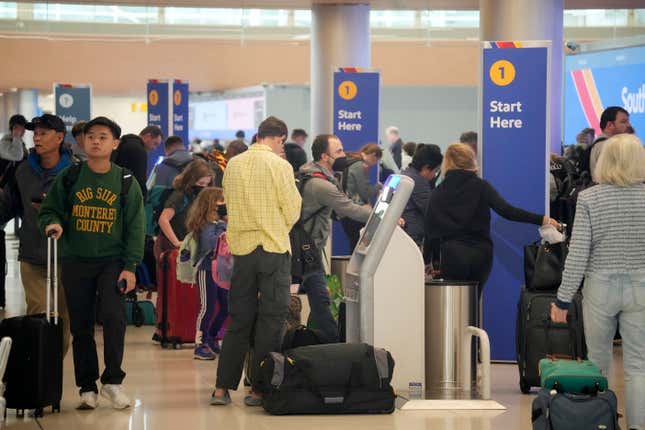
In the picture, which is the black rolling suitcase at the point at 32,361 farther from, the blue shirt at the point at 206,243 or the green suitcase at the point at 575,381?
the green suitcase at the point at 575,381

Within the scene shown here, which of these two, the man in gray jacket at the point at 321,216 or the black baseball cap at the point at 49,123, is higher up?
the black baseball cap at the point at 49,123

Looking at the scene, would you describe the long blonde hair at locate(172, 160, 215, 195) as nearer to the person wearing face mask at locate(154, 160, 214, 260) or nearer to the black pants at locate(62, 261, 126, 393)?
the person wearing face mask at locate(154, 160, 214, 260)

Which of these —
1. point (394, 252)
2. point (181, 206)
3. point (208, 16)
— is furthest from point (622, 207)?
point (208, 16)

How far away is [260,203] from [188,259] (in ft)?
7.84

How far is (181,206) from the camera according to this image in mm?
10023

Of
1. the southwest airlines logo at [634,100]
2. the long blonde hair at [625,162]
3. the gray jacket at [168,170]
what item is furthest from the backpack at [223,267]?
the southwest airlines logo at [634,100]

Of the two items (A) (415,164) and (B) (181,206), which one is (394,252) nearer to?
(B) (181,206)

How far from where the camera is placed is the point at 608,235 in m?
5.87

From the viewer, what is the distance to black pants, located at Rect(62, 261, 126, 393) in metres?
6.87

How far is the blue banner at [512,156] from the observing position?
9.02m

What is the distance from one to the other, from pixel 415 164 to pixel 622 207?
5.39 metres

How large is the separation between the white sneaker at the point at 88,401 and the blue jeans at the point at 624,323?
9.34 ft

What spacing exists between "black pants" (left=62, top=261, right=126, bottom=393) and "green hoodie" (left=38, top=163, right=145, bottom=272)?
7 cm

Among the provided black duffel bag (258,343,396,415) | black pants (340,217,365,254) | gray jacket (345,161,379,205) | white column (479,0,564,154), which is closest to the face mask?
gray jacket (345,161,379,205)
